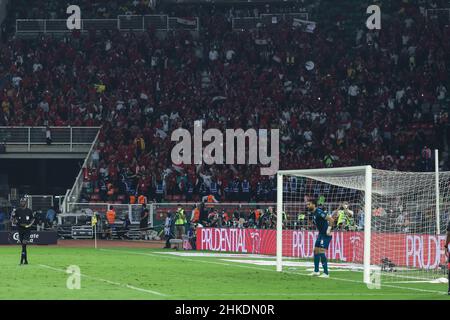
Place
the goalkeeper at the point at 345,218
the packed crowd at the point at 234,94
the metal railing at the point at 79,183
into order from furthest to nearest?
the packed crowd at the point at 234,94 → the metal railing at the point at 79,183 → the goalkeeper at the point at 345,218

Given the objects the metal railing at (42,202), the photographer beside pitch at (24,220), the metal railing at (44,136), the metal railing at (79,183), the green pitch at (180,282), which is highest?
the metal railing at (44,136)

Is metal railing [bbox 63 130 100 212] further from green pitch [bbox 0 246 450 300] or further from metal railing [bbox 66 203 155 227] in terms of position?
green pitch [bbox 0 246 450 300]

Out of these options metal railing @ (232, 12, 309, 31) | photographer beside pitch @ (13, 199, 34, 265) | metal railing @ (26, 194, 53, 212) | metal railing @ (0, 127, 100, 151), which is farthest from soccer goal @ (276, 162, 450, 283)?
metal railing @ (232, 12, 309, 31)

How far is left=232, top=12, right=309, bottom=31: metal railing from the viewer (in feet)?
202

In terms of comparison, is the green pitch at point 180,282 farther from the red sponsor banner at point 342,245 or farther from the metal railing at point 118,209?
the metal railing at point 118,209

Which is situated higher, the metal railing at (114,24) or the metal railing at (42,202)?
the metal railing at (114,24)

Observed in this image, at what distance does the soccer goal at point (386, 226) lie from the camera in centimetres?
2886

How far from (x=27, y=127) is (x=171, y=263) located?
22.6 metres

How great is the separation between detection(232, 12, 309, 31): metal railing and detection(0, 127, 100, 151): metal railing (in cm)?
1233

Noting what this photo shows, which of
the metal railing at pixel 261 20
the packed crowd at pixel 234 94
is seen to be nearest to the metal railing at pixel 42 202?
the packed crowd at pixel 234 94

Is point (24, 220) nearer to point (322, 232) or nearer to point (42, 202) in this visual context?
point (322, 232)

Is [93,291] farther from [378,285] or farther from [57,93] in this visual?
[57,93]

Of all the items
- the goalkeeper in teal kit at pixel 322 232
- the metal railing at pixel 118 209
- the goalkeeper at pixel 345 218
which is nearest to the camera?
the goalkeeper in teal kit at pixel 322 232

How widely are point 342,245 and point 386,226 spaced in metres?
3.42
